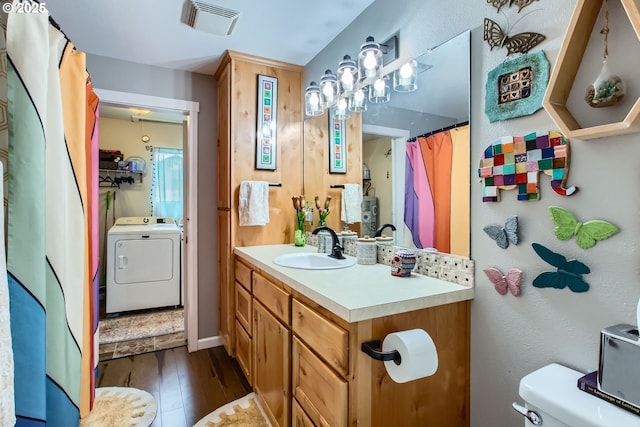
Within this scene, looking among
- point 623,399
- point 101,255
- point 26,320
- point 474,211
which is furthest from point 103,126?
point 623,399

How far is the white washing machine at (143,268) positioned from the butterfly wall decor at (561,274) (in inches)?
136

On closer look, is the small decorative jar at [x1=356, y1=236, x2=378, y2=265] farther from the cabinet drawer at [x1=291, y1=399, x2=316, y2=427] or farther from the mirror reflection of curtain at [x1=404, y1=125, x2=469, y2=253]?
the cabinet drawer at [x1=291, y1=399, x2=316, y2=427]

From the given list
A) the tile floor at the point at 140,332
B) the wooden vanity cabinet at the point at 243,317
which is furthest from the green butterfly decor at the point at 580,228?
the tile floor at the point at 140,332

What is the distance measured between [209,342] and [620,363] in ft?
8.73

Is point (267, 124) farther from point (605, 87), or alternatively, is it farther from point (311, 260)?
point (605, 87)

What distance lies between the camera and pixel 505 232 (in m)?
1.12

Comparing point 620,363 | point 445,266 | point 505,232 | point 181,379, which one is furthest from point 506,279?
point 181,379

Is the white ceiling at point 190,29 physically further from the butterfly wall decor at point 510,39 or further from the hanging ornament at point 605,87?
the hanging ornament at point 605,87

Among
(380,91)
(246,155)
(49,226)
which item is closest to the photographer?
(49,226)

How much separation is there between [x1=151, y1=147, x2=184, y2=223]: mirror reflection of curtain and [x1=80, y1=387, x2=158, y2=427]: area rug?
2682 millimetres

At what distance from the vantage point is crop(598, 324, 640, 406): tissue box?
0.74m

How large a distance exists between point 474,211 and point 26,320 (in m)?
1.68

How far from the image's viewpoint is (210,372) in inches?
91.6

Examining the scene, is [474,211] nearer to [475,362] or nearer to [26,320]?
[475,362]
